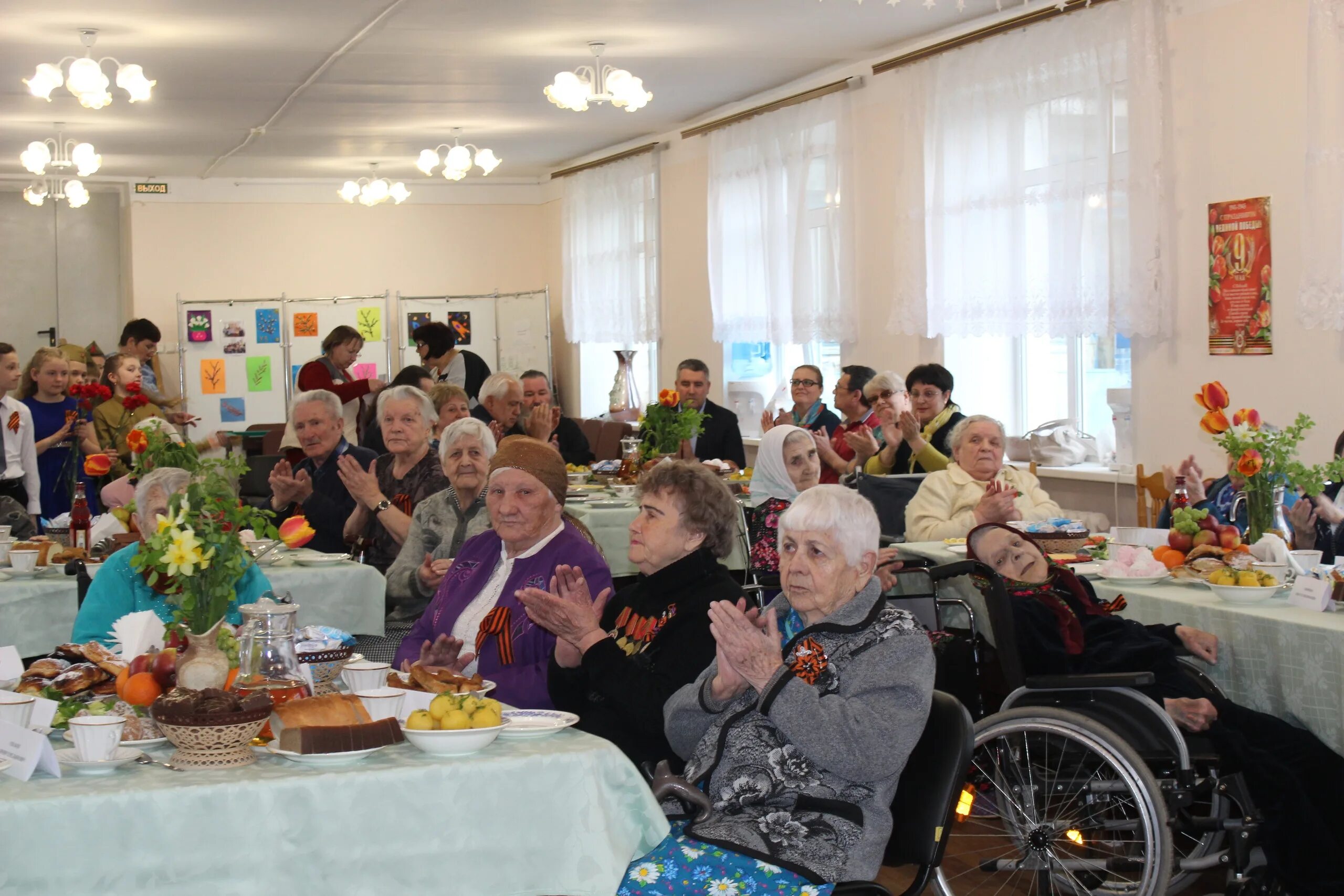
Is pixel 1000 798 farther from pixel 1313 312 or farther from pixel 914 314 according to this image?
pixel 914 314

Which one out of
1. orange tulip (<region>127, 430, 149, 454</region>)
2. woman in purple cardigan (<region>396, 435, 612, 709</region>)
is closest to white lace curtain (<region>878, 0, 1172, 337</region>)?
woman in purple cardigan (<region>396, 435, 612, 709</region>)

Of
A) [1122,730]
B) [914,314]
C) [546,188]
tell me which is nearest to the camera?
[1122,730]

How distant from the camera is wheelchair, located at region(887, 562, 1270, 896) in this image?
10.2 feet

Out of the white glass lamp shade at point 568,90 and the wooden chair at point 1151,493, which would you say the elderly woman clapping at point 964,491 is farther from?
the white glass lamp shade at point 568,90

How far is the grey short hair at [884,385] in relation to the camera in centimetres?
759

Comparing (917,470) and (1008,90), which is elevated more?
(1008,90)

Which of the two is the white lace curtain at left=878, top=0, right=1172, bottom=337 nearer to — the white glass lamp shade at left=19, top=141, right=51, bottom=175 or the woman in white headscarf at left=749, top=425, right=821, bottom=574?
the woman in white headscarf at left=749, top=425, right=821, bottom=574

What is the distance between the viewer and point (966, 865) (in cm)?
399

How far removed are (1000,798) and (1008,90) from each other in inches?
201

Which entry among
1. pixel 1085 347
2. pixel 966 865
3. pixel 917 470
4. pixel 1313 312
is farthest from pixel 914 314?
pixel 966 865

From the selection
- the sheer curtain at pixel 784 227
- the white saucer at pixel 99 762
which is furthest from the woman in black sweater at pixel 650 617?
the sheer curtain at pixel 784 227

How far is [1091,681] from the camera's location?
10.7 ft

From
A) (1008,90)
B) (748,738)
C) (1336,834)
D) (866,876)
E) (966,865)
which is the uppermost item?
(1008,90)

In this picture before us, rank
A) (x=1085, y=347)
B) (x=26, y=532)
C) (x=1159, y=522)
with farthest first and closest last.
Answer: (x=1085, y=347)
(x=26, y=532)
(x=1159, y=522)
